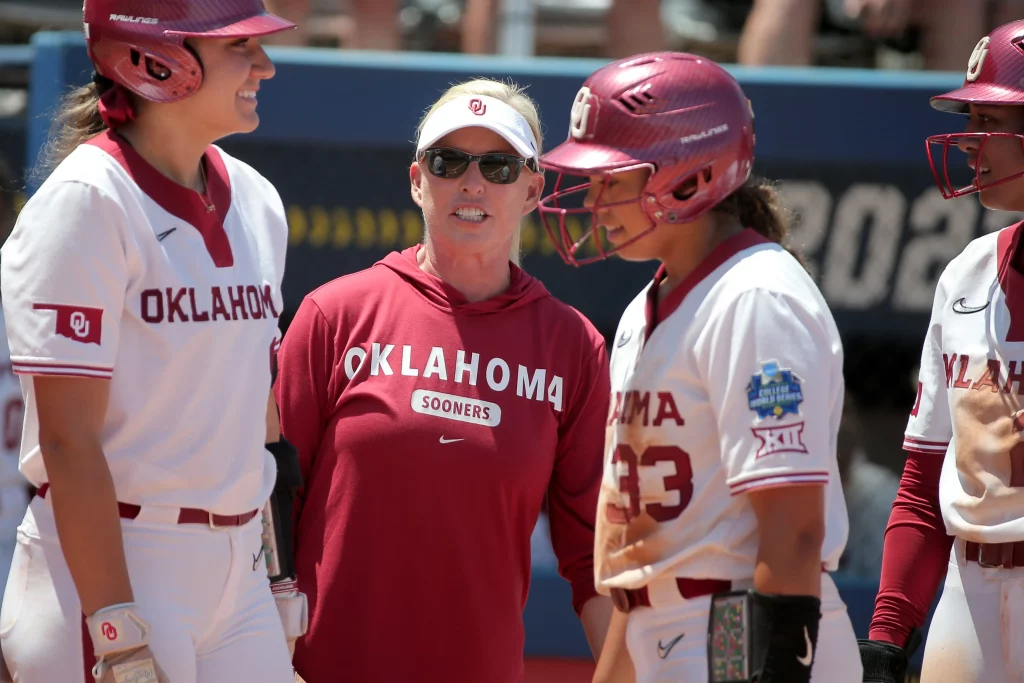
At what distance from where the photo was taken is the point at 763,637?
2.07 meters

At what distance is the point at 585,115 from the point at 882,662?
4.36 feet

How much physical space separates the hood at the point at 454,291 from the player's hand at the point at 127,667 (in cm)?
107

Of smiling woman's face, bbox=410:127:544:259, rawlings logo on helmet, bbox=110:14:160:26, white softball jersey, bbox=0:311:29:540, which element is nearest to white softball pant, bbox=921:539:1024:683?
smiling woman's face, bbox=410:127:544:259

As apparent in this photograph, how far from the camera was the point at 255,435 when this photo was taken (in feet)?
8.36

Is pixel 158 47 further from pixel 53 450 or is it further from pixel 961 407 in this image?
pixel 961 407

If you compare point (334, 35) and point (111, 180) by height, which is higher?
point (334, 35)

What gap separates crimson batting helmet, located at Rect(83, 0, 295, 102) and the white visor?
634 mm

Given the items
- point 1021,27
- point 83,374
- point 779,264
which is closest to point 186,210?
point 83,374

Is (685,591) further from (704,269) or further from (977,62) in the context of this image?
(977,62)

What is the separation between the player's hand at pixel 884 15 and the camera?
20.1 ft

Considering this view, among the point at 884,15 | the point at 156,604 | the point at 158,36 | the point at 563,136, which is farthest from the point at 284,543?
the point at 884,15

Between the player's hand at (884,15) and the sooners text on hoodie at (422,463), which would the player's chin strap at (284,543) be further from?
the player's hand at (884,15)

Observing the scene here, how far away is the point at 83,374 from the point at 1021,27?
6.80 feet

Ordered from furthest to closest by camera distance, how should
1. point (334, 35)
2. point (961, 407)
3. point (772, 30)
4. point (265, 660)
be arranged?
point (334, 35), point (772, 30), point (961, 407), point (265, 660)
